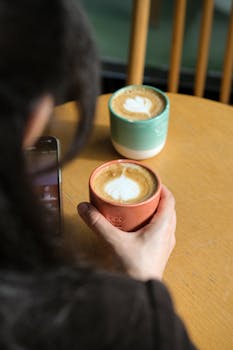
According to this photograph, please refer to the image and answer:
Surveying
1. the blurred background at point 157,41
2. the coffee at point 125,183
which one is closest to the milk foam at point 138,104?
the coffee at point 125,183

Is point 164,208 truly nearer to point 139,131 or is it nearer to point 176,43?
point 139,131

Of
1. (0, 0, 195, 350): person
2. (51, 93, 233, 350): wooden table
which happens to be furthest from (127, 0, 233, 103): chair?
(0, 0, 195, 350): person

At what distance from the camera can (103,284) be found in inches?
19.6

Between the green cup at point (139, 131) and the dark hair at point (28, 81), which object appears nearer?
the dark hair at point (28, 81)

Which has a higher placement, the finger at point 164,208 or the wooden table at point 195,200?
the finger at point 164,208

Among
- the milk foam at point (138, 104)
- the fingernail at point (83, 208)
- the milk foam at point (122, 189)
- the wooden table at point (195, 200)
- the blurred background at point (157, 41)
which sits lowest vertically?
the blurred background at point (157, 41)

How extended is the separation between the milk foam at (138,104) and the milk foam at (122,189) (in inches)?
6.0

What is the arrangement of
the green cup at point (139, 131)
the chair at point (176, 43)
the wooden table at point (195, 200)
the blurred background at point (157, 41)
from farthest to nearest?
the blurred background at point (157, 41), the chair at point (176, 43), the green cup at point (139, 131), the wooden table at point (195, 200)

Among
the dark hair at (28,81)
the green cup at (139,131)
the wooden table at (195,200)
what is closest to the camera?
the dark hair at (28,81)

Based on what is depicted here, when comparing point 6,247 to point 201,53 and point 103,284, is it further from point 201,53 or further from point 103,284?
point 201,53

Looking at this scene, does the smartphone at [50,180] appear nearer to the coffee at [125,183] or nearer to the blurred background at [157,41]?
the coffee at [125,183]

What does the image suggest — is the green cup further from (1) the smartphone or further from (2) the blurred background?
(2) the blurred background

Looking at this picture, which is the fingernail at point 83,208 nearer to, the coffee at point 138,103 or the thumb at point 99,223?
the thumb at point 99,223

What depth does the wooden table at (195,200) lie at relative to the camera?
2.26 ft
